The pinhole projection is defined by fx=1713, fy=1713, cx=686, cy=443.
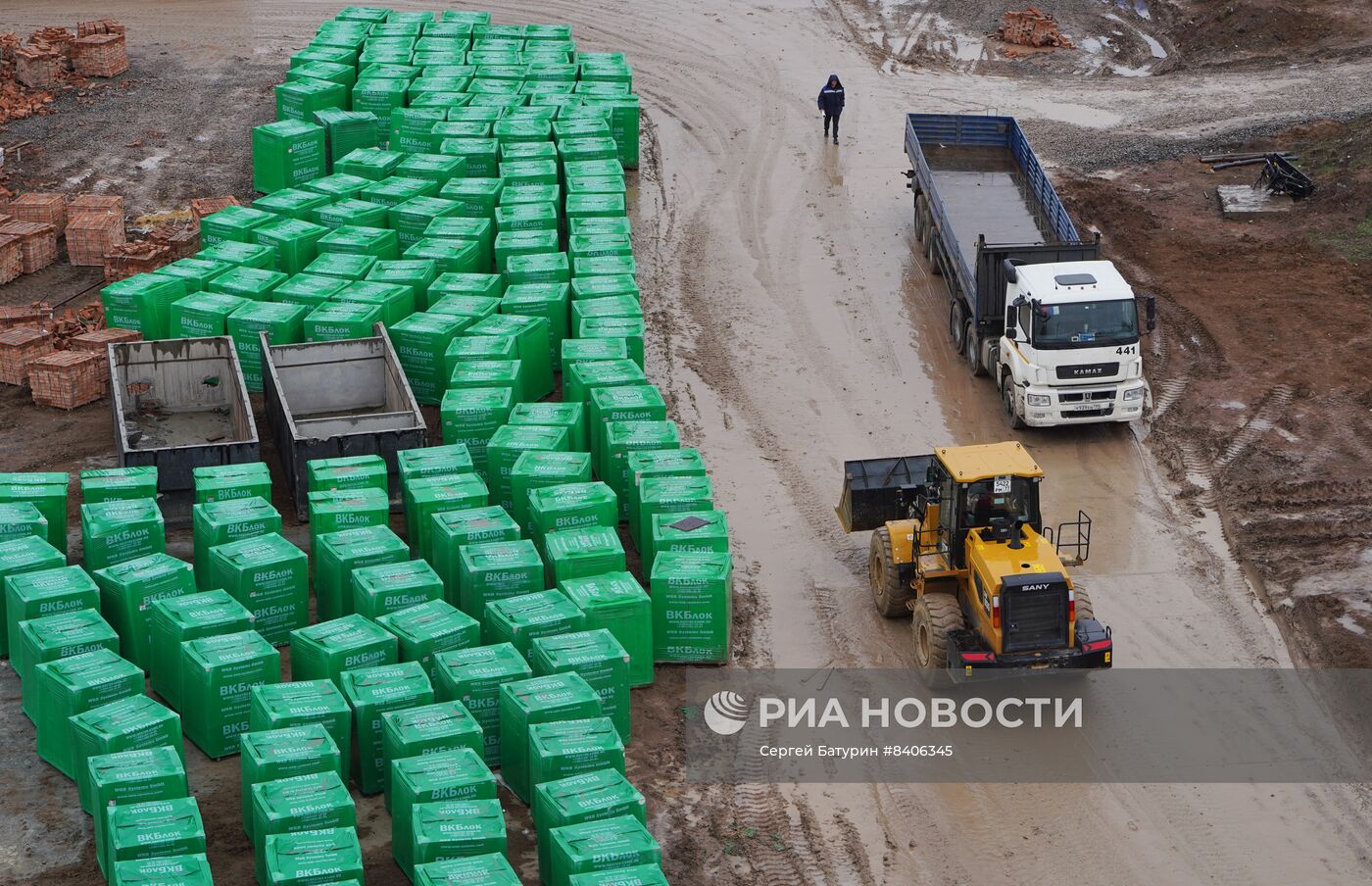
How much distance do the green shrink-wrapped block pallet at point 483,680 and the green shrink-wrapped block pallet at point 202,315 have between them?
9.35m

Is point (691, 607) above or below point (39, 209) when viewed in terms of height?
below

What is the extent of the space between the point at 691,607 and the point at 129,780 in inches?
239

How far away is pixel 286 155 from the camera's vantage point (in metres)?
30.6

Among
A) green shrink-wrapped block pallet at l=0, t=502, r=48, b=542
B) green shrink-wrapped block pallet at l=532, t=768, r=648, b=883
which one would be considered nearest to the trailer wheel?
green shrink-wrapped block pallet at l=532, t=768, r=648, b=883

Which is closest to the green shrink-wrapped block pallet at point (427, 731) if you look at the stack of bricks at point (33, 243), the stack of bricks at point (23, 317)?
the stack of bricks at point (23, 317)

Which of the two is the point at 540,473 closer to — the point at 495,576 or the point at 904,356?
the point at 495,576

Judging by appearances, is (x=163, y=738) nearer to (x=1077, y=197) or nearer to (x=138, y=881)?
(x=138, y=881)

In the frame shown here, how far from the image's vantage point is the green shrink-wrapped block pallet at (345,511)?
18594 mm

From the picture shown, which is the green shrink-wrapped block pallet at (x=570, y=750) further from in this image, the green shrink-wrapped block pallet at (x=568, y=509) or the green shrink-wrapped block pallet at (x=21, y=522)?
the green shrink-wrapped block pallet at (x=21, y=522)

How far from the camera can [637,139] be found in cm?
3272

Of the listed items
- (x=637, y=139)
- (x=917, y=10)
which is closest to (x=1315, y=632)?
(x=637, y=139)

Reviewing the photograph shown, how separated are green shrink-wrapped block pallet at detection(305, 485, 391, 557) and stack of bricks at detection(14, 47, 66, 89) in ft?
A: 73.9

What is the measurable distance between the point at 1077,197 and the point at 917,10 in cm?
1367

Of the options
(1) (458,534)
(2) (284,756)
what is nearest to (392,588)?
(1) (458,534)
